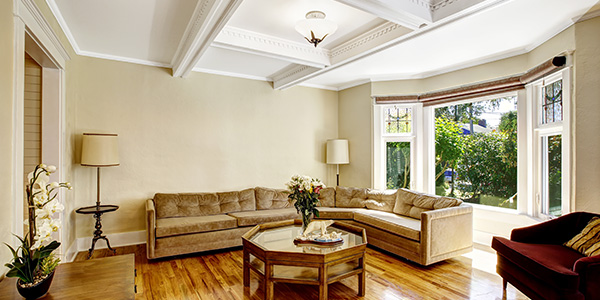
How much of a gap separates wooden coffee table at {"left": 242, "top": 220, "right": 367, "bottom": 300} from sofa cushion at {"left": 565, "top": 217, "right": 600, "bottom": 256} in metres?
1.74

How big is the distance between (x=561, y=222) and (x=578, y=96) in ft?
4.08

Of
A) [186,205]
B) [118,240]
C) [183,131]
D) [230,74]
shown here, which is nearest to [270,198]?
[186,205]

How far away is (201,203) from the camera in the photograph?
4605 mm

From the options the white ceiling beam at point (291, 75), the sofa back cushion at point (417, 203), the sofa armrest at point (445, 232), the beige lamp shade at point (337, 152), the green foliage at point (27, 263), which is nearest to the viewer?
the green foliage at point (27, 263)

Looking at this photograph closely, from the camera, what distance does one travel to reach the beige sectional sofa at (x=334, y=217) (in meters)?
3.70

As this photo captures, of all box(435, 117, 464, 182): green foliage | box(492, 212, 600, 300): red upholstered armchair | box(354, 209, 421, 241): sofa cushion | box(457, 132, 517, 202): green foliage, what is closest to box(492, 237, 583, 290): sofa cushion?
box(492, 212, 600, 300): red upholstered armchair

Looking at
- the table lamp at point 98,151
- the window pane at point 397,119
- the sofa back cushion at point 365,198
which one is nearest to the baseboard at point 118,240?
the table lamp at point 98,151

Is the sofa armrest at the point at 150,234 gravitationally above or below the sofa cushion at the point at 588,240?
below

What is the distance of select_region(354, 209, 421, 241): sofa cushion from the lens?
147 inches

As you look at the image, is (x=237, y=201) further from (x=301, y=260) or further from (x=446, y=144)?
(x=446, y=144)

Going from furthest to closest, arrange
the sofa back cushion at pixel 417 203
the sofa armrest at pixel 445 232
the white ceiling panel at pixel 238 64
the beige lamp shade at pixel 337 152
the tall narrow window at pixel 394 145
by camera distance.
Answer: the beige lamp shade at pixel 337 152
the tall narrow window at pixel 394 145
the white ceiling panel at pixel 238 64
the sofa back cushion at pixel 417 203
the sofa armrest at pixel 445 232

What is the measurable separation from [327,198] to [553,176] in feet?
9.93

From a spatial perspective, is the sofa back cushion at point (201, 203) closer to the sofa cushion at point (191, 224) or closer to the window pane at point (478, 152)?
the sofa cushion at point (191, 224)

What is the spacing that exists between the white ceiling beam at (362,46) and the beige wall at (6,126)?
3.01 m
